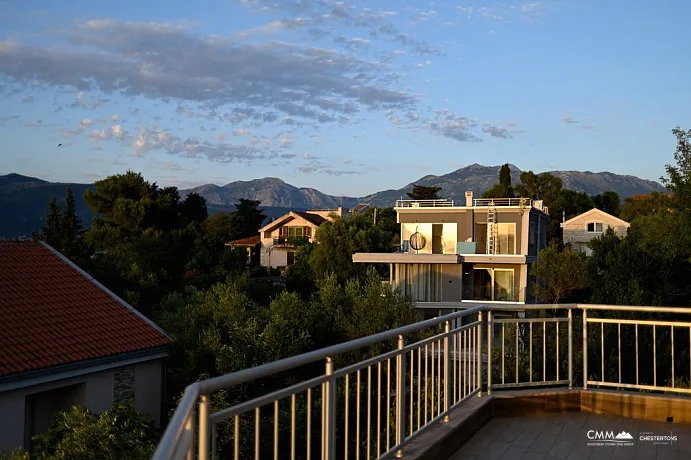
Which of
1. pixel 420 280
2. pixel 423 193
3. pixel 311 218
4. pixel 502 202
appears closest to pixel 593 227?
pixel 423 193

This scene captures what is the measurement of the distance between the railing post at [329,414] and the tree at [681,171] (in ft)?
59.7

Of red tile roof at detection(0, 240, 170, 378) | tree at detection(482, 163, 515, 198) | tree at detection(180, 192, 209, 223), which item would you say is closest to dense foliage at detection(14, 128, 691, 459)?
red tile roof at detection(0, 240, 170, 378)

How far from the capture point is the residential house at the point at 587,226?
55.5 m

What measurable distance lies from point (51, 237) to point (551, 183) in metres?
49.6

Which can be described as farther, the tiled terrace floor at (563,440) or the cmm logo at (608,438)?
the cmm logo at (608,438)

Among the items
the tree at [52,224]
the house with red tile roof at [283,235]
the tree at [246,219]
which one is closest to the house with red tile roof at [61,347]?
the tree at [52,224]

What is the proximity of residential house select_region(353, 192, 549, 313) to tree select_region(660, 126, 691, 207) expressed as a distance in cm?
1265

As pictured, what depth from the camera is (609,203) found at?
6950 centimetres

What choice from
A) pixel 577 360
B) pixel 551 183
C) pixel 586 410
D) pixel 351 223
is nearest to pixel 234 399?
pixel 577 360

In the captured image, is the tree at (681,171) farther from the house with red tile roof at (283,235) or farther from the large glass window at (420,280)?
the house with red tile roof at (283,235)

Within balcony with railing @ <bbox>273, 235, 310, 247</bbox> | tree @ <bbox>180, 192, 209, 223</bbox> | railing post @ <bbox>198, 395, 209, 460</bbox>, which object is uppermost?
tree @ <bbox>180, 192, 209, 223</bbox>

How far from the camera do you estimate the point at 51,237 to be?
3391cm

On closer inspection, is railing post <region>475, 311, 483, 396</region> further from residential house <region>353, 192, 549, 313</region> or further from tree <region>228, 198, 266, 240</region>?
tree <region>228, 198, 266, 240</region>

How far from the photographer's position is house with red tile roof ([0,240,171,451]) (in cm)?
1450
